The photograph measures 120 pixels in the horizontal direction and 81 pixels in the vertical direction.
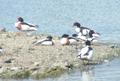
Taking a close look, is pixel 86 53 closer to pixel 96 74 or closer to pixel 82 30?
pixel 96 74

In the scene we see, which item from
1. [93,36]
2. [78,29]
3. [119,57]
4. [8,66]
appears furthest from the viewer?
[78,29]

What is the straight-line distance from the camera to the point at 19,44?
24.5 meters

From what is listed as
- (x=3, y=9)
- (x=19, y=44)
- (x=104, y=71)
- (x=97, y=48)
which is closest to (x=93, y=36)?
(x=97, y=48)

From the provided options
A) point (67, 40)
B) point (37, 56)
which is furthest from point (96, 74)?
point (67, 40)

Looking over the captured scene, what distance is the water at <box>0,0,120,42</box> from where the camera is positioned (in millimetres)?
31828

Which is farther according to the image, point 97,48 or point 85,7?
point 85,7

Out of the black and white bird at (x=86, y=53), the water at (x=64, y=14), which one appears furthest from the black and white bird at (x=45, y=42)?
the water at (x=64, y=14)

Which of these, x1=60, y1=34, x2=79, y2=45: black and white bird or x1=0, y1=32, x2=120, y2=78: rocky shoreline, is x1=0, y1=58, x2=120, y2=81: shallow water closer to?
x1=0, y1=32, x2=120, y2=78: rocky shoreline

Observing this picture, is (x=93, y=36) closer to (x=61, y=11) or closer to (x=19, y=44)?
(x=19, y=44)

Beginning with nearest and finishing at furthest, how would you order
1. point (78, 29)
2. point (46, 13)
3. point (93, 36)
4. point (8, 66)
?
point (8, 66), point (93, 36), point (78, 29), point (46, 13)

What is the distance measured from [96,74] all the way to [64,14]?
1682 centimetres

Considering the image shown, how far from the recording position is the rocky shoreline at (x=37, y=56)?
20.5m

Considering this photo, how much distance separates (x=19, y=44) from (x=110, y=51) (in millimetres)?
3179

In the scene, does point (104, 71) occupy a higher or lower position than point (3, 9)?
lower
